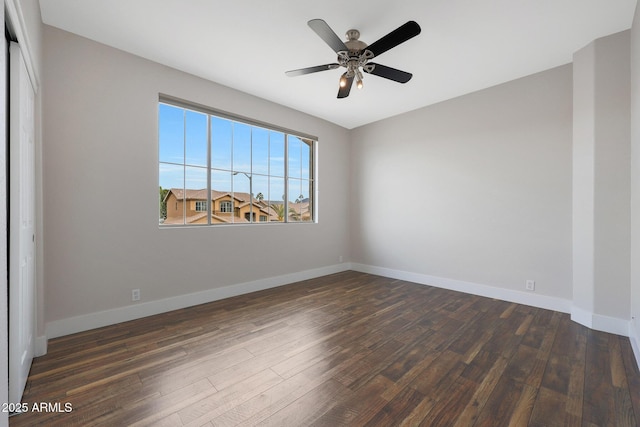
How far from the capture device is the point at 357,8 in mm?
2191

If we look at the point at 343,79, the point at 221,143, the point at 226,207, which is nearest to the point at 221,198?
the point at 226,207

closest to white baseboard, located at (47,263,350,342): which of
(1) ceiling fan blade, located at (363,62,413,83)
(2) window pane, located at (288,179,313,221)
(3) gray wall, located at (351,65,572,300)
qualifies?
(2) window pane, located at (288,179,313,221)

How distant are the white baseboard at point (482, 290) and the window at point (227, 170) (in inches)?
71.9

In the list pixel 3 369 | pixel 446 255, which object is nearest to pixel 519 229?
pixel 446 255

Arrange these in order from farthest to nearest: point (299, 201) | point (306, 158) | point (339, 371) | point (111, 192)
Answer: point (306, 158) < point (299, 201) < point (111, 192) < point (339, 371)

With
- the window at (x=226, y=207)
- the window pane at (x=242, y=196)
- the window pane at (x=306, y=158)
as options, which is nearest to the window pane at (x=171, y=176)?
the window at (x=226, y=207)

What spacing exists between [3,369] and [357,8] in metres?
3.01

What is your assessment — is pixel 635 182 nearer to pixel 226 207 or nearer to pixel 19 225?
pixel 226 207

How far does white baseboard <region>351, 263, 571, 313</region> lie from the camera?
3101 mm

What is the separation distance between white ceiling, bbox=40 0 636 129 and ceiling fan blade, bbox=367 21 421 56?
12.1 inches

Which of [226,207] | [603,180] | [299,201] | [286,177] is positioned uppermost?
[286,177]

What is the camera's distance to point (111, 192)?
2.70 metres

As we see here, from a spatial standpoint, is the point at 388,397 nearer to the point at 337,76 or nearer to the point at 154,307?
the point at 154,307

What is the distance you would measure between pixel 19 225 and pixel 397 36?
9.27 feet
